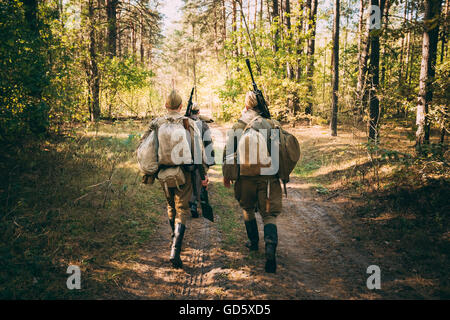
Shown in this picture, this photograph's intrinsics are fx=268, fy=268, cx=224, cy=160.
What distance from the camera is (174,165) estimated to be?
402cm

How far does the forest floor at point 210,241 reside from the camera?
350 cm

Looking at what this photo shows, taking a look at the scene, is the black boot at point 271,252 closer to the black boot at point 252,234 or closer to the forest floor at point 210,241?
the forest floor at point 210,241

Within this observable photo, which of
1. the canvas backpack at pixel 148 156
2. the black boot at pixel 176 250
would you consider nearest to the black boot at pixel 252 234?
the black boot at pixel 176 250

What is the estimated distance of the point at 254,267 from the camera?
3.98 metres

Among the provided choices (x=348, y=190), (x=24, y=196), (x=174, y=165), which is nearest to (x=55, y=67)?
(x=24, y=196)

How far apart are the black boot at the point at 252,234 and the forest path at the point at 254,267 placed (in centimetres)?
15

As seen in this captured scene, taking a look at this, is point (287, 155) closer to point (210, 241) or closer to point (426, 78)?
point (210, 241)

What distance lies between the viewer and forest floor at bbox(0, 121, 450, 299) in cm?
350

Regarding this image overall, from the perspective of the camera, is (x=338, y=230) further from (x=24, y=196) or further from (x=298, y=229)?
(x=24, y=196)

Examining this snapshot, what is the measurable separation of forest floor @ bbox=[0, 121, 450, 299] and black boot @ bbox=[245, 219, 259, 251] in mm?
177

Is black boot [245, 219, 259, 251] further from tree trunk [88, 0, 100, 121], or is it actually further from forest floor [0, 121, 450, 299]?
tree trunk [88, 0, 100, 121]

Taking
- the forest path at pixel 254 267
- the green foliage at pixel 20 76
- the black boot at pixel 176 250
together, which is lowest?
the forest path at pixel 254 267

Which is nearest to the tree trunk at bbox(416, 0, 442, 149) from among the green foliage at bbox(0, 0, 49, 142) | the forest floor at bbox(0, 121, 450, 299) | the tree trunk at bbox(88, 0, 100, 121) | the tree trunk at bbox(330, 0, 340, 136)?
the forest floor at bbox(0, 121, 450, 299)
